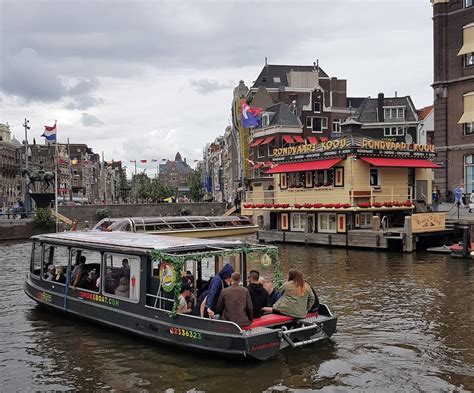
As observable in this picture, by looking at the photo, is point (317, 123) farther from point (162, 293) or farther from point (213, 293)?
point (213, 293)

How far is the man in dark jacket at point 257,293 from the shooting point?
1326cm

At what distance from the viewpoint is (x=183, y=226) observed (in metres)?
44.0

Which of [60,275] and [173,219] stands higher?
[173,219]

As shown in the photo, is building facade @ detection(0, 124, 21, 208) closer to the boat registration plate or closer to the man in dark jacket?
the boat registration plate

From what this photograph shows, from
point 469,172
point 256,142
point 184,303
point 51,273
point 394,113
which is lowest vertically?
point 184,303

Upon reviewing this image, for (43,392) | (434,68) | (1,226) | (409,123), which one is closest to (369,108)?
(409,123)

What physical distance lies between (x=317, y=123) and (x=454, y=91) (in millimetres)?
26823

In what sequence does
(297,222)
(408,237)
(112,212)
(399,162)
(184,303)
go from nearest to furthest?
1. (184,303)
2. (408,237)
3. (399,162)
4. (297,222)
5. (112,212)

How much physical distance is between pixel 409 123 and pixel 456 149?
79.6 feet

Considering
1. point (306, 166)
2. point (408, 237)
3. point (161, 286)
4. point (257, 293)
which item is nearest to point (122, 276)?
point (161, 286)

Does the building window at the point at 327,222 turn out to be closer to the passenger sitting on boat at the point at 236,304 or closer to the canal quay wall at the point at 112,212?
the canal quay wall at the point at 112,212

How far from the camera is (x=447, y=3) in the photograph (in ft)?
151

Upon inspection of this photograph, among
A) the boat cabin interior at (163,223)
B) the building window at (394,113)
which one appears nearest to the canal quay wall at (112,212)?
the boat cabin interior at (163,223)

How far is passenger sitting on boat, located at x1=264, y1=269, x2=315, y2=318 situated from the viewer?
13.2 meters
